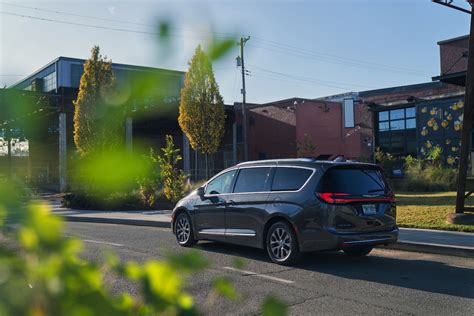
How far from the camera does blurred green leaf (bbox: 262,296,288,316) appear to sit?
1282 mm

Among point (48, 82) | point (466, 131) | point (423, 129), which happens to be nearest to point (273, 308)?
point (48, 82)

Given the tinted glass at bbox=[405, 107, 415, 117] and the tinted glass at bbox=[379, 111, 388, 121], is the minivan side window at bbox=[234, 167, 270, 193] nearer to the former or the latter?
Result: the tinted glass at bbox=[405, 107, 415, 117]

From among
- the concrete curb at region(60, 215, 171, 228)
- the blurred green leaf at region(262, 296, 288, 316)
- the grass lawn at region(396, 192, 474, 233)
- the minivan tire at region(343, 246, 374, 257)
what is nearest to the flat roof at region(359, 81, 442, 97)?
the grass lawn at region(396, 192, 474, 233)

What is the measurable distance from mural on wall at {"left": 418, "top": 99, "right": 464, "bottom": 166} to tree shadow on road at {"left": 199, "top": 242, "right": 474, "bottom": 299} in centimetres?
1922

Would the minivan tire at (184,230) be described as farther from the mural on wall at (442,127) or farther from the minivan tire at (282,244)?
the mural on wall at (442,127)

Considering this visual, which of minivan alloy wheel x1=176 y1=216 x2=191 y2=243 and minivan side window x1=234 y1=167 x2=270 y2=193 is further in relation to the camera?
minivan alloy wheel x1=176 y1=216 x2=191 y2=243

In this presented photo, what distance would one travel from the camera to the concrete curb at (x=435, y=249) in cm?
912

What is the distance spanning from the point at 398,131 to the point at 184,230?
23229 mm

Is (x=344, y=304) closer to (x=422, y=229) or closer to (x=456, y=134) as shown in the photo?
(x=422, y=229)

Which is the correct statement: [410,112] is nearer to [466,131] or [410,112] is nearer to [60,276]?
[466,131]

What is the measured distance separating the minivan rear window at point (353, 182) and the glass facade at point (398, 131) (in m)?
22.4

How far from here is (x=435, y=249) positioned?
9.55 m

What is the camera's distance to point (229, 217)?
31.5 feet

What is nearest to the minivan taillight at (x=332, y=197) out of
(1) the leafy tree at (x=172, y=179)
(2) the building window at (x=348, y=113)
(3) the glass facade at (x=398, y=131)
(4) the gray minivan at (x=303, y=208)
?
(4) the gray minivan at (x=303, y=208)
